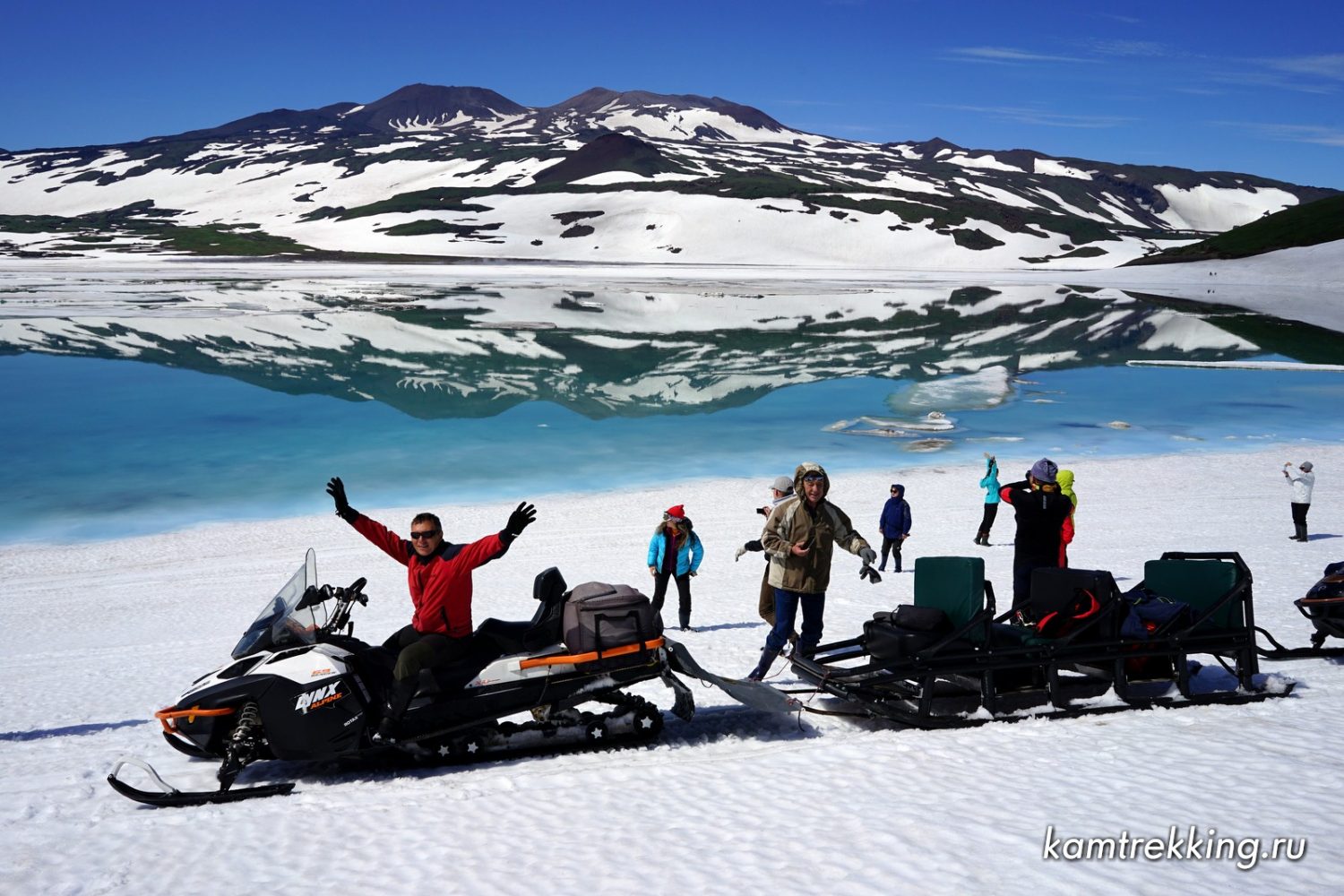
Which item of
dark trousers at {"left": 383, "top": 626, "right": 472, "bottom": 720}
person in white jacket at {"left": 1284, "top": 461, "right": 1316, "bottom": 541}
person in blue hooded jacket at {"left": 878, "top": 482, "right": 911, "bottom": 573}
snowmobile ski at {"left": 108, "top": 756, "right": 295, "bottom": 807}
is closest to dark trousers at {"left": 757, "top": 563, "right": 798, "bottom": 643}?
dark trousers at {"left": 383, "top": 626, "right": 472, "bottom": 720}

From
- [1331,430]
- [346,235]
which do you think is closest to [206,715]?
[1331,430]

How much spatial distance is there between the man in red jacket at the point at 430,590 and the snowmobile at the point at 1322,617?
22.0ft

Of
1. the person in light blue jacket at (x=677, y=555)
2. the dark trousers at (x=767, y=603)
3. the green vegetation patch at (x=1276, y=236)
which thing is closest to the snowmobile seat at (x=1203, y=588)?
the dark trousers at (x=767, y=603)

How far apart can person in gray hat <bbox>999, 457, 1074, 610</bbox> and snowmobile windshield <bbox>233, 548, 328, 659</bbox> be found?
593cm

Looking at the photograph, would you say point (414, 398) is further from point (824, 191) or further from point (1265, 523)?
point (824, 191)

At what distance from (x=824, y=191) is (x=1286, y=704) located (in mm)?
169251

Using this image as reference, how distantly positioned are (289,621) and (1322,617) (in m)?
8.54

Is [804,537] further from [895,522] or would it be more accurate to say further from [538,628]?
[895,522]

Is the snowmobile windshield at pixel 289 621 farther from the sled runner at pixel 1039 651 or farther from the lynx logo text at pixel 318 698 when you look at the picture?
the sled runner at pixel 1039 651

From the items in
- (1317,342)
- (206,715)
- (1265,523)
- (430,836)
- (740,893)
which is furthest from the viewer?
(1317,342)

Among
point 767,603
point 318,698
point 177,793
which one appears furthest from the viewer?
point 767,603

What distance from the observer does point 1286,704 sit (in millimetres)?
8078

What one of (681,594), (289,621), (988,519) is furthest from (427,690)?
(988,519)

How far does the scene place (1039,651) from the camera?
307 inches
